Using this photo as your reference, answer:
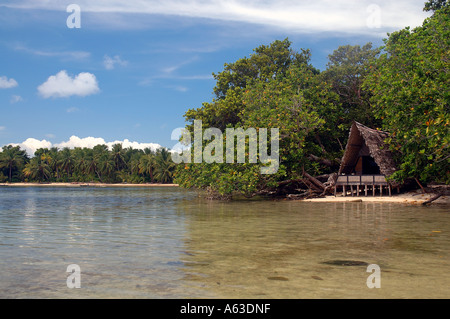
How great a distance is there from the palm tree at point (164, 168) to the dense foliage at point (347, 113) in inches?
1700

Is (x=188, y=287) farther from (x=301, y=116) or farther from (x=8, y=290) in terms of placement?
(x=301, y=116)

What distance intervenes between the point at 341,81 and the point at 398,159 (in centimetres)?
1087

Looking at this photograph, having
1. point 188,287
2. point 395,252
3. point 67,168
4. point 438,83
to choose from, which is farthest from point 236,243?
point 67,168

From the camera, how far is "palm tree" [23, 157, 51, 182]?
8650 centimetres

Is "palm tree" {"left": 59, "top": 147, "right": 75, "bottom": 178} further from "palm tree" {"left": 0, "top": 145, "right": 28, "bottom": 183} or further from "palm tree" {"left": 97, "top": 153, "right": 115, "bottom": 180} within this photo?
"palm tree" {"left": 0, "top": 145, "right": 28, "bottom": 183}

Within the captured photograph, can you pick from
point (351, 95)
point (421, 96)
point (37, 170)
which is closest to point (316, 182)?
point (351, 95)

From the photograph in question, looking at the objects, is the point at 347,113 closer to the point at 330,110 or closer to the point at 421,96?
the point at 330,110

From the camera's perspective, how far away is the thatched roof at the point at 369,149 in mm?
23812

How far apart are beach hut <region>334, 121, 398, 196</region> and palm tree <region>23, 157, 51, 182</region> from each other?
237ft

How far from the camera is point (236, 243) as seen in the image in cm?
972

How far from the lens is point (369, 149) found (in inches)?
991

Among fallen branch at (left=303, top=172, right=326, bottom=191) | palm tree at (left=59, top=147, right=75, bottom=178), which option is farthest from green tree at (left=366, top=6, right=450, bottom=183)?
palm tree at (left=59, top=147, right=75, bottom=178)

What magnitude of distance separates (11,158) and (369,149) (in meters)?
81.3

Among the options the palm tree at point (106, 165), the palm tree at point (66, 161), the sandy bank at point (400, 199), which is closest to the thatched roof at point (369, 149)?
the sandy bank at point (400, 199)
